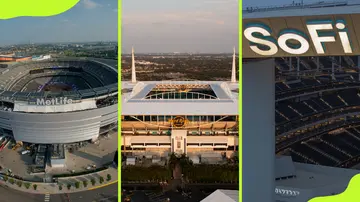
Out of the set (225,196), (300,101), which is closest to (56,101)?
(225,196)

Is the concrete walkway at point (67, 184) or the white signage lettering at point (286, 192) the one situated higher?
the white signage lettering at point (286, 192)

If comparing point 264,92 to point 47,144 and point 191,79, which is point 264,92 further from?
point 47,144

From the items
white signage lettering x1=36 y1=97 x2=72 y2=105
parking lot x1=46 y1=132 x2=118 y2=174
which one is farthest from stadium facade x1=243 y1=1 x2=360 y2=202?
white signage lettering x1=36 y1=97 x2=72 y2=105

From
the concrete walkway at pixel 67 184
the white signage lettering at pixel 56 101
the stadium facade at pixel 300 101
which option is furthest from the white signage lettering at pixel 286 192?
the white signage lettering at pixel 56 101

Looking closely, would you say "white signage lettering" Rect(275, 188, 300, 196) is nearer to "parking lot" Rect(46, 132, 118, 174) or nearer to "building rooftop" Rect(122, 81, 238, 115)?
"building rooftop" Rect(122, 81, 238, 115)

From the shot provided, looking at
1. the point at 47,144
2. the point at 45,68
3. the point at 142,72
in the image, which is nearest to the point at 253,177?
the point at 142,72

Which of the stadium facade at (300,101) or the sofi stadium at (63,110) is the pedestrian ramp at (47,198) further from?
the stadium facade at (300,101)

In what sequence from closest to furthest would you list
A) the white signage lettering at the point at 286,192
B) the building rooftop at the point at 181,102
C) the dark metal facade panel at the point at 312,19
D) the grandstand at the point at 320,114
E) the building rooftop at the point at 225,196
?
1. the dark metal facade panel at the point at 312,19
2. the building rooftop at the point at 225,196
3. the building rooftop at the point at 181,102
4. the white signage lettering at the point at 286,192
5. the grandstand at the point at 320,114

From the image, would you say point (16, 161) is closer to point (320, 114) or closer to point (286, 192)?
point (286, 192)
